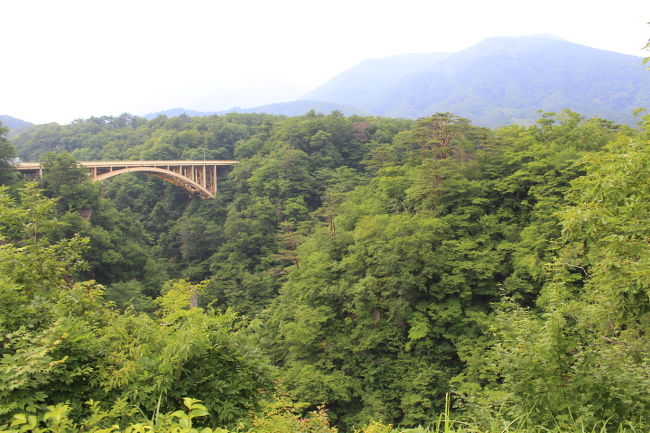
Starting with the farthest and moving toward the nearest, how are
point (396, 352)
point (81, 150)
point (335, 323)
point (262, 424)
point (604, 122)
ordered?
point (81, 150) → point (604, 122) → point (335, 323) → point (396, 352) → point (262, 424)

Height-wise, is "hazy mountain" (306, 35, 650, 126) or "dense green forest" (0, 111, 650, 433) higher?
"hazy mountain" (306, 35, 650, 126)

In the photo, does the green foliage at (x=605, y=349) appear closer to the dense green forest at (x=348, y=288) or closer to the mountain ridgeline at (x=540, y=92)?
the dense green forest at (x=348, y=288)

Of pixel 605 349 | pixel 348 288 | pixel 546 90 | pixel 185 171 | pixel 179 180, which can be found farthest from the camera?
pixel 546 90

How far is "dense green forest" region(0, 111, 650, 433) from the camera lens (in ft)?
11.8

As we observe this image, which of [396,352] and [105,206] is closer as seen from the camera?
[396,352]

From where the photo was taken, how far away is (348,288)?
14.3 m

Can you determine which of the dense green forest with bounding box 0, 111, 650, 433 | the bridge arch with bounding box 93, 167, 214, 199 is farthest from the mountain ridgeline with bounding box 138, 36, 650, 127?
the dense green forest with bounding box 0, 111, 650, 433

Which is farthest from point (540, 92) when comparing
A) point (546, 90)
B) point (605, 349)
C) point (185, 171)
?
point (605, 349)

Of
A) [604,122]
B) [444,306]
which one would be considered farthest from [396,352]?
[604,122]

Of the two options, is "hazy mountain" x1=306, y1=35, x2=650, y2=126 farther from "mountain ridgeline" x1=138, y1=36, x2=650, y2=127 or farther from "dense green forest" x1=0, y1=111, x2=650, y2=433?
"dense green forest" x1=0, y1=111, x2=650, y2=433

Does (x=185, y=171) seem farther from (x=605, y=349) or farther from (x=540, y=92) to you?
(x=540, y=92)

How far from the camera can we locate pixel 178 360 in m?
3.71

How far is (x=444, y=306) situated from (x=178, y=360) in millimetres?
11076

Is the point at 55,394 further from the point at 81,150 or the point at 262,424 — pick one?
the point at 81,150
